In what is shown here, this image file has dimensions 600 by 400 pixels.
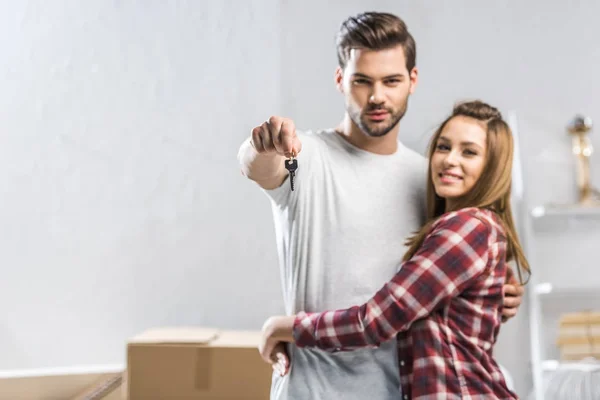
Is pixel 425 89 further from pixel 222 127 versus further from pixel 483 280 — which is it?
pixel 483 280

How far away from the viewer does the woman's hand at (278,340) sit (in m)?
0.75

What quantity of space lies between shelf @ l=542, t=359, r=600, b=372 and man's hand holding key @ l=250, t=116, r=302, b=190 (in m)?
1.07

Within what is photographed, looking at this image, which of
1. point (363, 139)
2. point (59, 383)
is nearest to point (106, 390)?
point (59, 383)

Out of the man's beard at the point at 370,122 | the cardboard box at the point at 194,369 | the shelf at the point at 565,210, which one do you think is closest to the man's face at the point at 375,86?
the man's beard at the point at 370,122

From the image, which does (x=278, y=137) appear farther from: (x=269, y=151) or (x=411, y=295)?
(x=411, y=295)

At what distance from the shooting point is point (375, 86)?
776 mm

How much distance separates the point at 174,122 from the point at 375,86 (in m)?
0.35

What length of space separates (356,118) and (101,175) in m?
0.43

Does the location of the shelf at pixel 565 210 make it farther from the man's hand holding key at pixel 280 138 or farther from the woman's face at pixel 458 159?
the man's hand holding key at pixel 280 138

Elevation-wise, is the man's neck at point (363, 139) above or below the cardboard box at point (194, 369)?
above

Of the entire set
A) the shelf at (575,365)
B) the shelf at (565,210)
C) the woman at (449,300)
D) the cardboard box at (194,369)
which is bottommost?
the shelf at (575,365)

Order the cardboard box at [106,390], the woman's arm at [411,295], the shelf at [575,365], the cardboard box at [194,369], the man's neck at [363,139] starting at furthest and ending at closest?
the shelf at [575,365] → the cardboard box at [106,390] → the cardboard box at [194,369] → the man's neck at [363,139] → the woman's arm at [411,295]

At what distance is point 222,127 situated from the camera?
1.13 metres

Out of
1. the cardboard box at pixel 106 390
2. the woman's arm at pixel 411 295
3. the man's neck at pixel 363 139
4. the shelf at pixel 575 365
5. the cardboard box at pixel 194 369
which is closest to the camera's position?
the woman's arm at pixel 411 295
